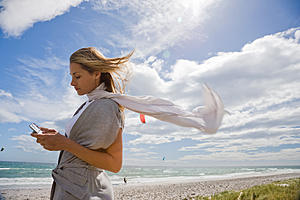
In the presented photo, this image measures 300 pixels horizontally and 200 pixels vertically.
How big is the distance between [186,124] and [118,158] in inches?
19.3

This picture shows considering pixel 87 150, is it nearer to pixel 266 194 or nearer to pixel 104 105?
pixel 104 105

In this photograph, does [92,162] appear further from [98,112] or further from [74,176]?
[98,112]

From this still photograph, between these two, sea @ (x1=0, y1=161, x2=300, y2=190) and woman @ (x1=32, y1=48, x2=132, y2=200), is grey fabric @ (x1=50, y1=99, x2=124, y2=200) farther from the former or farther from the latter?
sea @ (x1=0, y1=161, x2=300, y2=190)

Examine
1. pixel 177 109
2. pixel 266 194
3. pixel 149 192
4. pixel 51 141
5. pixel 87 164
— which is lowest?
pixel 149 192

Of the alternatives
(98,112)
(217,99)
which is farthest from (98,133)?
(217,99)

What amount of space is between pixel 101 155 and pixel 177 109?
58 centimetres

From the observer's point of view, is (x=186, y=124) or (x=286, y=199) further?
(x=286, y=199)

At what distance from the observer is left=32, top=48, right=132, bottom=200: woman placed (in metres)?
1.33

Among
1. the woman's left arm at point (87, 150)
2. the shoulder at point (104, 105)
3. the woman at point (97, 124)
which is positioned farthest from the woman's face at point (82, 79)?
the woman's left arm at point (87, 150)

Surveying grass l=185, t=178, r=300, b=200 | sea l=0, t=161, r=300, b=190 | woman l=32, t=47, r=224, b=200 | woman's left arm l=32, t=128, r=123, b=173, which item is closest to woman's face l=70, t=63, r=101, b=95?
woman l=32, t=47, r=224, b=200

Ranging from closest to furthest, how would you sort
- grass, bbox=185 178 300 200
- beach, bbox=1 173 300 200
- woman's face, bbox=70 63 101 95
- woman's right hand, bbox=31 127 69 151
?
woman's right hand, bbox=31 127 69 151
woman's face, bbox=70 63 101 95
grass, bbox=185 178 300 200
beach, bbox=1 173 300 200

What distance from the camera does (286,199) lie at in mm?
5836

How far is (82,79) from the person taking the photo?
1630 mm

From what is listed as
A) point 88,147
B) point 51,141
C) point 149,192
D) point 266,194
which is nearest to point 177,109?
point 88,147
